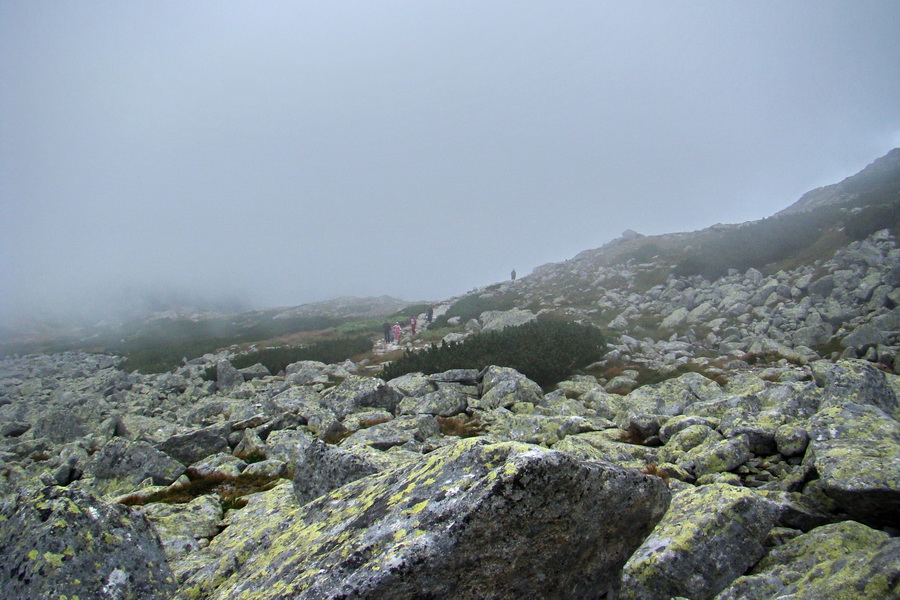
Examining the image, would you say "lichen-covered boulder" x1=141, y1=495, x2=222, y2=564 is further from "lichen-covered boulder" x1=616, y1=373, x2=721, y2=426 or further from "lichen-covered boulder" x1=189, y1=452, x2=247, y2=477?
"lichen-covered boulder" x1=616, y1=373, x2=721, y2=426

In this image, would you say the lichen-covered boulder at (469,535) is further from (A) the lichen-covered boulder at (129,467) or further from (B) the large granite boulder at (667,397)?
(B) the large granite boulder at (667,397)

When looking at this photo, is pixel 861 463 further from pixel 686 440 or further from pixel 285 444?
pixel 285 444

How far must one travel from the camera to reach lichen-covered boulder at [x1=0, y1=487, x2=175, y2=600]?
3982 mm

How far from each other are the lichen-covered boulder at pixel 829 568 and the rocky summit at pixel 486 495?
0.02 meters

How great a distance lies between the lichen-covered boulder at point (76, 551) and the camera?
13.1ft

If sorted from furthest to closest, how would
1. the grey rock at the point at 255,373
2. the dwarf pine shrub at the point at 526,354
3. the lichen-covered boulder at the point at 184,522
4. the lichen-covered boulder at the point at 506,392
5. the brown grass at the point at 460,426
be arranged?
1. the grey rock at the point at 255,373
2. the dwarf pine shrub at the point at 526,354
3. the lichen-covered boulder at the point at 506,392
4. the brown grass at the point at 460,426
5. the lichen-covered boulder at the point at 184,522

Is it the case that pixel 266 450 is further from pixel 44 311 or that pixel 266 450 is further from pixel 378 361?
pixel 44 311

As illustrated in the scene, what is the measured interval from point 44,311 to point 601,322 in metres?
157

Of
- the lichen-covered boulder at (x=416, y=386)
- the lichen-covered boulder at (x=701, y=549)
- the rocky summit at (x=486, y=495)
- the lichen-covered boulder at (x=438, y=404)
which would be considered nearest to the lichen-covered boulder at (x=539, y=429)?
the rocky summit at (x=486, y=495)

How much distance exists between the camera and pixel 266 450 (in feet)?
32.2

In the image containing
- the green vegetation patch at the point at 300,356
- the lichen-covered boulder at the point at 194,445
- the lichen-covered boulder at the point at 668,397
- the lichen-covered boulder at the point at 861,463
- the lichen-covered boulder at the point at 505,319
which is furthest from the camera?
the lichen-covered boulder at the point at 505,319

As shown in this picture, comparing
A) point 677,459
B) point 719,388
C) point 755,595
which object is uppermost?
point 755,595

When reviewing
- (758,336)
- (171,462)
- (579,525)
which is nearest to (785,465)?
(579,525)

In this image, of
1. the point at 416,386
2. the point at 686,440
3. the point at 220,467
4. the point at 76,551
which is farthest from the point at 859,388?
the point at 220,467
